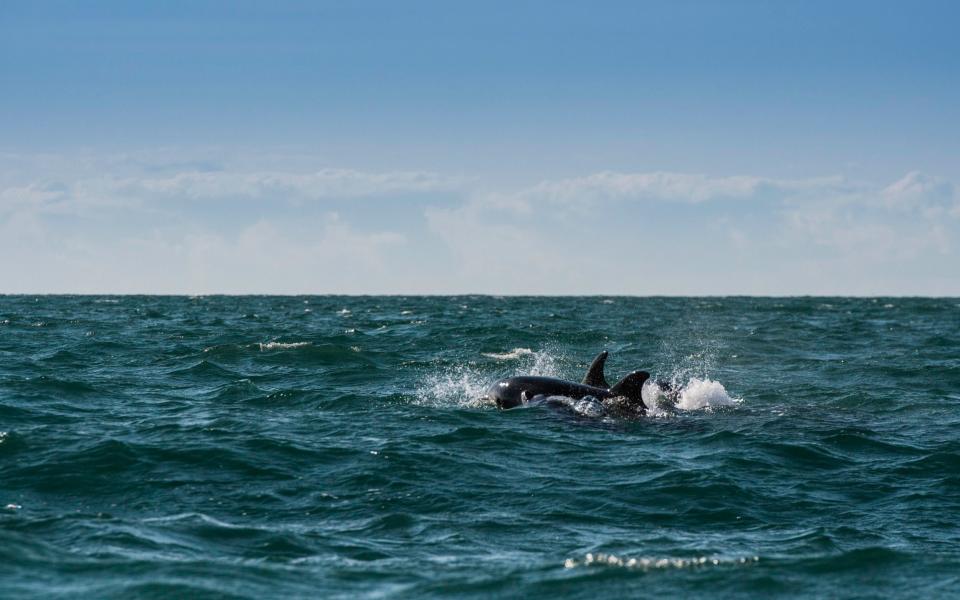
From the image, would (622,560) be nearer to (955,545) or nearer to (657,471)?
(955,545)

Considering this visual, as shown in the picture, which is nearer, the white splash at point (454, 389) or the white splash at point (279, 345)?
the white splash at point (454, 389)

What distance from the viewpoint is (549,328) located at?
53094mm

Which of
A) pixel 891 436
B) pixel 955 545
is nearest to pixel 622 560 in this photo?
pixel 955 545

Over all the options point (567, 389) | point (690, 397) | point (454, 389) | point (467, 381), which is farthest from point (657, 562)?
point (467, 381)

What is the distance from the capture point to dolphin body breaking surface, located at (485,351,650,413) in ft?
72.1

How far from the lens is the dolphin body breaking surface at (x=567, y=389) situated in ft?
72.1

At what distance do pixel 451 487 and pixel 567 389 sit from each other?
8261mm

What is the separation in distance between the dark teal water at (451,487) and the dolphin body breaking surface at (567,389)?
555 millimetres

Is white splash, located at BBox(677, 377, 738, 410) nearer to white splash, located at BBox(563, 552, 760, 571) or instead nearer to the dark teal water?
the dark teal water

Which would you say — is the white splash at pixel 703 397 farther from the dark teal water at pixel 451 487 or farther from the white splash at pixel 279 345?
the white splash at pixel 279 345

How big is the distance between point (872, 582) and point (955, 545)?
107 inches

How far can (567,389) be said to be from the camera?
22.8 metres

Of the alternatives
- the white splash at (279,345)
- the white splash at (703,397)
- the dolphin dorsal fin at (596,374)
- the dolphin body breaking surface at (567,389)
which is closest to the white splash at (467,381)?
the dolphin body breaking surface at (567,389)

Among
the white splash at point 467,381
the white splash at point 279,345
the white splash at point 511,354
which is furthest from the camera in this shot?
the white splash at point 279,345
